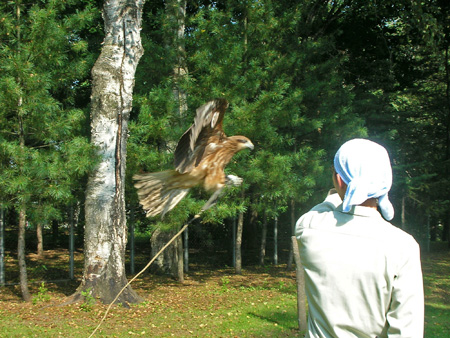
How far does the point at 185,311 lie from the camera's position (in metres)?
7.69

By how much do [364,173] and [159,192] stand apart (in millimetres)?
2039

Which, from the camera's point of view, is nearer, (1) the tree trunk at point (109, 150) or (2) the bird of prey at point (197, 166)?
(2) the bird of prey at point (197, 166)

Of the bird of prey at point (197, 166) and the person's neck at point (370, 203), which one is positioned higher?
the bird of prey at point (197, 166)

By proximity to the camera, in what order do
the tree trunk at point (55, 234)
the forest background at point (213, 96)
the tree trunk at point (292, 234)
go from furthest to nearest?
1. the tree trunk at point (55, 234)
2. the tree trunk at point (292, 234)
3. the forest background at point (213, 96)

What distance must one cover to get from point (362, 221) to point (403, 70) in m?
14.3

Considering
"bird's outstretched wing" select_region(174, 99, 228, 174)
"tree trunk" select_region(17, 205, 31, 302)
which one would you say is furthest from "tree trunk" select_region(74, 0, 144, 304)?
"bird's outstretched wing" select_region(174, 99, 228, 174)

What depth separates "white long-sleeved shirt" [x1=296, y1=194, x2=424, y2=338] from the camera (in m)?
1.44

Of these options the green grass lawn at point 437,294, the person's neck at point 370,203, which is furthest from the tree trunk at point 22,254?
the person's neck at point 370,203

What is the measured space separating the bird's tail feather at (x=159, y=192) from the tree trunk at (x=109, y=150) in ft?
13.8

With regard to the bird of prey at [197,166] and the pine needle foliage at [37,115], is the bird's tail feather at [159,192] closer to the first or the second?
the bird of prey at [197,166]

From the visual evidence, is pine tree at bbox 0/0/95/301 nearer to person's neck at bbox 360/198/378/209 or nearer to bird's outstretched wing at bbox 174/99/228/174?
bird's outstretched wing at bbox 174/99/228/174

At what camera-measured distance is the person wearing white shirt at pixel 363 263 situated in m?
1.44

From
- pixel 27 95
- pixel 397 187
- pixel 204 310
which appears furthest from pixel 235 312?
pixel 397 187

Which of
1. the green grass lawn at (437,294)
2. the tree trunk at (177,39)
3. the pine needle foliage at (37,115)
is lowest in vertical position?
the green grass lawn at (437,294)
